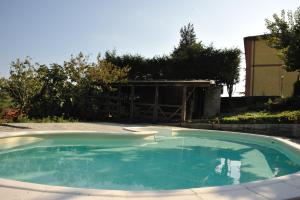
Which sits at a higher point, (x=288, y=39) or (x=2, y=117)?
(x=288, y=39)

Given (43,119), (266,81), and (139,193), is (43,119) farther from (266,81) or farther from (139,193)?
(266,81)

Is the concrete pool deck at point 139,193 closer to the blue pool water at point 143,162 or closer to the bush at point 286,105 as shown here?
the blue pool water at point 143,162

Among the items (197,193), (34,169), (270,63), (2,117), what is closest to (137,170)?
(34,169)

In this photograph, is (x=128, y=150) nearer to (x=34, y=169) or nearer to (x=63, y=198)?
(x=34, y=169)

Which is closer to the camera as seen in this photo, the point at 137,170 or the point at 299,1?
the point at 137,170

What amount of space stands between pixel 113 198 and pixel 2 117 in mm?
14849

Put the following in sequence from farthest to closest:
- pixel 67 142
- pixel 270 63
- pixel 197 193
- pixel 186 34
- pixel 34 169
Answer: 1. pixel 186 34
2. pixel 270 63
3. pixel 67 142
4. pixel 34 169
5. pixel 197 193

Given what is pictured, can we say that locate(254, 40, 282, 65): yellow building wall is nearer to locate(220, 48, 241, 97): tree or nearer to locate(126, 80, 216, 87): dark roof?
locate(220, 48, 241, 97): tree

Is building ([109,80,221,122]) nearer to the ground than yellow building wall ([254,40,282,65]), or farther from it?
nearer to the ground

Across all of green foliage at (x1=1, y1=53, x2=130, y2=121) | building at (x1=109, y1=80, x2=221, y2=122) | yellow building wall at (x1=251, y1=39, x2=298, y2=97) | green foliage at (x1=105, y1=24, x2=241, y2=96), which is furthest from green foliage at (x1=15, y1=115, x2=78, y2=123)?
yellow building wall at (x1=251, y1=39, x2=298, y2=97)

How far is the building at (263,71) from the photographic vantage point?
28650mm

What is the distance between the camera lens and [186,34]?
164 ft

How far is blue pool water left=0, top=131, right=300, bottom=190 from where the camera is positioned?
24.9 feet

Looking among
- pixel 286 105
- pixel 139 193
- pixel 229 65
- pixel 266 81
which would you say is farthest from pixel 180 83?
pixel 139 193
